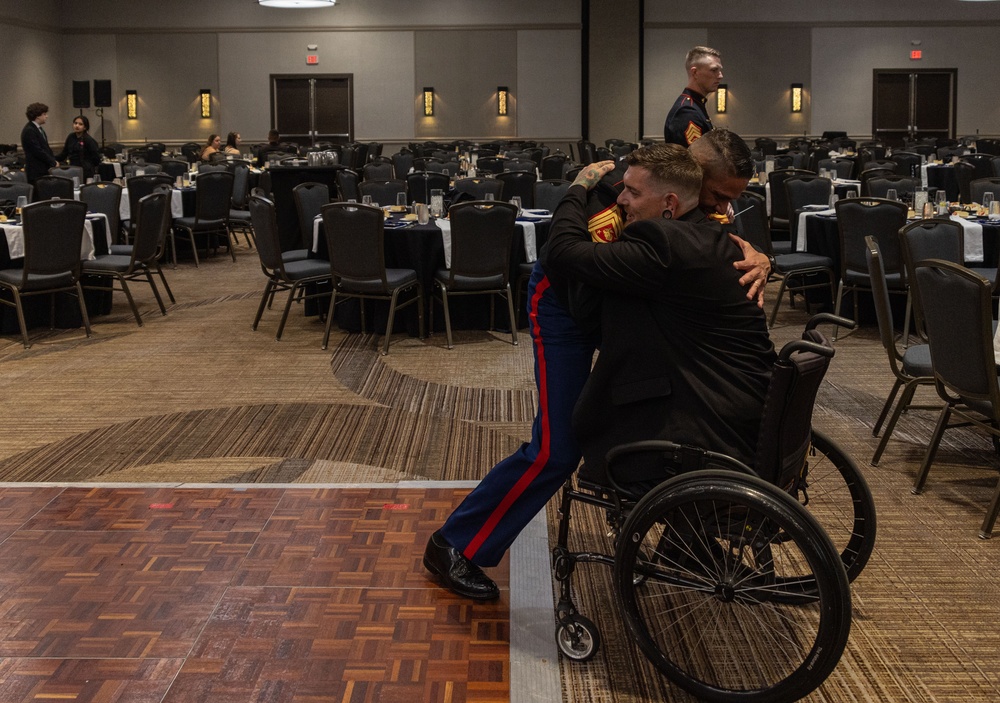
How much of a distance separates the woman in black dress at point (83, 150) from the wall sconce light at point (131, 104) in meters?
7.75

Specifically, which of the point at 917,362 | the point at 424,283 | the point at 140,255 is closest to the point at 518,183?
the point at 424,283

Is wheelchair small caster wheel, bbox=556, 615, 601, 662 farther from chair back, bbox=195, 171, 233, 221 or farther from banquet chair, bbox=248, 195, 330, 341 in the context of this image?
chair back, bbox=195, 171, 233, 221

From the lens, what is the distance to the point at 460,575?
10.3 feet

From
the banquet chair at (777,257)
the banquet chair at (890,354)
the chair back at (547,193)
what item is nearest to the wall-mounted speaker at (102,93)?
the chair back at (547,193)

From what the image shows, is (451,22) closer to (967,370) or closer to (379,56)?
(379,56)

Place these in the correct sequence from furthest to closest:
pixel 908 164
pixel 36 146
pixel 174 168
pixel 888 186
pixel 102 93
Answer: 1. pixel 102 93
2. pixel 174 168
3. pixel 908 164
4. pixel 36 146
5. pixel 888 186

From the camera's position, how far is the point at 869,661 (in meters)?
2.81

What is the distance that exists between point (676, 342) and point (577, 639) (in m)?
0.77

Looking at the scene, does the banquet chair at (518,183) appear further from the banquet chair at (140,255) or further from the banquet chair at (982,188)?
the banquet chair at (982,188)

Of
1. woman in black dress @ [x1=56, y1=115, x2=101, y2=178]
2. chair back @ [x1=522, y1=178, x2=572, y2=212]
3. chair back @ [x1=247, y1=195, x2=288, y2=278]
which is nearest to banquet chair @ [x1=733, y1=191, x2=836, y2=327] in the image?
chair back @ [x1=522, y1=178, x2=572, y2=212]

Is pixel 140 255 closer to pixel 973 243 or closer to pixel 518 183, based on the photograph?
pixel 518 183

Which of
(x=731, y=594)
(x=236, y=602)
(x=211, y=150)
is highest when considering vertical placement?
(x=211, y=150)

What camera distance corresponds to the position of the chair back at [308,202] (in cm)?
775

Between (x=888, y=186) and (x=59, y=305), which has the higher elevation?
(x=888, y=186)
